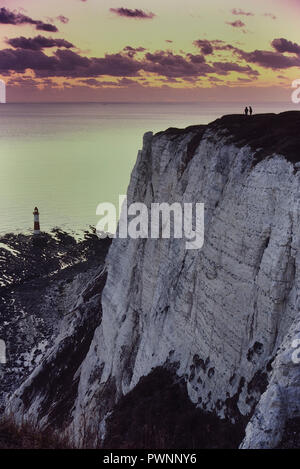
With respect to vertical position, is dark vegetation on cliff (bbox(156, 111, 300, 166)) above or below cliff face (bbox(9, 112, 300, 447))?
above

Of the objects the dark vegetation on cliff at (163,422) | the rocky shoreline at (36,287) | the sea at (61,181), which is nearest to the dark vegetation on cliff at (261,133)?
the dark vegetation on cliff at (163,422)

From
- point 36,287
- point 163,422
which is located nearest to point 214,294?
point 163,422

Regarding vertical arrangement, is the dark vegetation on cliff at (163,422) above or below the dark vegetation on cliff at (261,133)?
below

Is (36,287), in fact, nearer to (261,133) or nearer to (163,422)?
(261,133)

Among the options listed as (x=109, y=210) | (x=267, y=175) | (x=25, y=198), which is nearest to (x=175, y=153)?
(x=267, y=175)

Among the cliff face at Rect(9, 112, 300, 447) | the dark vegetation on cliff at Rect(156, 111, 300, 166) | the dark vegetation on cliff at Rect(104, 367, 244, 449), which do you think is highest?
the dark vegetation on cliff at Rect(156, 111, 300, 166)

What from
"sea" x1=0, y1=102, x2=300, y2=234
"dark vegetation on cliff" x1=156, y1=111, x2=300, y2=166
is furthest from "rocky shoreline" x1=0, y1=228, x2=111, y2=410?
"dark vegetation on cliff" x1=156, y1=111, x2=300, y2=166

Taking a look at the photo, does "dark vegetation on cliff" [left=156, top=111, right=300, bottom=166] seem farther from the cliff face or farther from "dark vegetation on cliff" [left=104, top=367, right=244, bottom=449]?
"dark vegetation on cliff" [left=104, top=367, right=244, bottom=449]

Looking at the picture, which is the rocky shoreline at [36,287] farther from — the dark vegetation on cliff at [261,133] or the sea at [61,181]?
the dark vegetation on cliff at [261,133]
